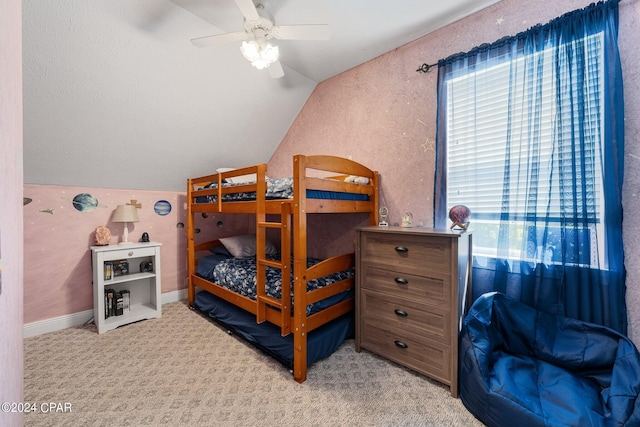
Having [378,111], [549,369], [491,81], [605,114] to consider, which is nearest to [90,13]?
[378,111]

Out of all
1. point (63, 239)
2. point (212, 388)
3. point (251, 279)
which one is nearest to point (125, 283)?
point (63, 239)

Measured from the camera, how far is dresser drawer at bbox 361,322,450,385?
1.73 metres

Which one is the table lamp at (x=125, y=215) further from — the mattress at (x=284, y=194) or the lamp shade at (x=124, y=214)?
the mattress at (x=284, y=194)

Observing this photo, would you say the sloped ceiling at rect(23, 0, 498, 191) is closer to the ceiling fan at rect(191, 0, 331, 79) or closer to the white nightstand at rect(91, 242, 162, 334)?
the ceiling fan at rect(191, 0, 331, 79)

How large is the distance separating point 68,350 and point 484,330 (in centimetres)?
316

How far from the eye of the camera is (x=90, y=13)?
1.81 m

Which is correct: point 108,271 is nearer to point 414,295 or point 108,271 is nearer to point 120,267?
point 120,267

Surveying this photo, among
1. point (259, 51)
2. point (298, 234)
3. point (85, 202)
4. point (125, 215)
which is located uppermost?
point (259, 51)

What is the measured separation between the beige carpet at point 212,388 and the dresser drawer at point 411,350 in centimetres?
8

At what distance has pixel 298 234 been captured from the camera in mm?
1826

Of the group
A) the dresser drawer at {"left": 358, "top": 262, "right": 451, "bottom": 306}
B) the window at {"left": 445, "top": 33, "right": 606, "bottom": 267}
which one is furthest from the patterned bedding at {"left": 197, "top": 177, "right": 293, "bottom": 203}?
the window at {"left": 445, "top": 33, "right": 606, "bottom": 267}

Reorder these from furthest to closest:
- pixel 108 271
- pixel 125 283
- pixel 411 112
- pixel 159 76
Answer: pixel 125 283 < pixel 108 271 < pixel 411 112 < pixel 159 76

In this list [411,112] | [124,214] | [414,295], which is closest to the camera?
[414,295]

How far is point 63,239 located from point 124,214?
0.56 m
